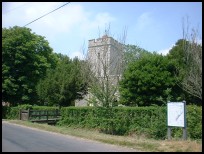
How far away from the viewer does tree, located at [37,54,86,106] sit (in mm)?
38719

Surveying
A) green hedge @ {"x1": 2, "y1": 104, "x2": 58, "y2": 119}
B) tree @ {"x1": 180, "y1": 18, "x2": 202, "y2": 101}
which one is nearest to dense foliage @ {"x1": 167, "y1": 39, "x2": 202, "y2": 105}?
tree @ {"x1": 180, "y1": 18, "x2": 202, "y2": 101}

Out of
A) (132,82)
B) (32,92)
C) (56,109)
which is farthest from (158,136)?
(32,92)

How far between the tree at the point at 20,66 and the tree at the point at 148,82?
17.2 metres

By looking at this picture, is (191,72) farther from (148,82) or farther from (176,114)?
(176,114)

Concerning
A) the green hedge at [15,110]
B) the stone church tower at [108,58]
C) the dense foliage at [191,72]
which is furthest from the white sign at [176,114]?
the green hedge at [15,110]

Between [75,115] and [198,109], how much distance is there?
42.0 feet

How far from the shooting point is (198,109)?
1812 cm

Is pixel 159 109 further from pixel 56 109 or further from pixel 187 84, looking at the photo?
pixel 56 109

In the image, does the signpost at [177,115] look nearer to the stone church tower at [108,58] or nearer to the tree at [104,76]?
the tree at [104,76]

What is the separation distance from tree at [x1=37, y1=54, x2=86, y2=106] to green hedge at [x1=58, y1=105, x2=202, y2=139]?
1025 cm

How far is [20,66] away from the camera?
1794 inches

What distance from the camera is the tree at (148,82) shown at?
30870mm

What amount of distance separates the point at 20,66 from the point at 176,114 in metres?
33.5

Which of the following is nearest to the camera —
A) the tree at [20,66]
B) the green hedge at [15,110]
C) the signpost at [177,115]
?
the signpost at [177,115]
